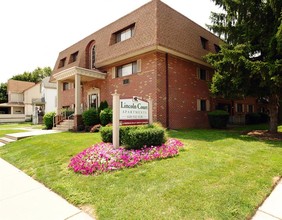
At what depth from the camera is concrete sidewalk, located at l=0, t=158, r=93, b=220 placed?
3414mm

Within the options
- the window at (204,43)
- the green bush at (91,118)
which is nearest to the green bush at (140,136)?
the green bush at (91,118)

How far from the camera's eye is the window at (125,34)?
14.7m

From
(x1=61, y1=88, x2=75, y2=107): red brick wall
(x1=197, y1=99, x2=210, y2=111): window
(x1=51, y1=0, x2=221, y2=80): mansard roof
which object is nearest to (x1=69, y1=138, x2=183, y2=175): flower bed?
(x1=51, y1=0, x2=221, y2=80): mansard roof

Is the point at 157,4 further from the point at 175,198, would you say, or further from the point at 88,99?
the point at 175,198

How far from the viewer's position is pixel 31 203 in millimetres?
3930

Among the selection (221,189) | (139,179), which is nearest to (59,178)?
(139,179)

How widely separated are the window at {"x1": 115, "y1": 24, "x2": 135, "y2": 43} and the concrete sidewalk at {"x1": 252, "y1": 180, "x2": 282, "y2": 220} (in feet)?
43.6

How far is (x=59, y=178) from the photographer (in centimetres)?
512

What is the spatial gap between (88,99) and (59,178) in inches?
565

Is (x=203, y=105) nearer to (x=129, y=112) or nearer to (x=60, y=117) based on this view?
(x=129, y=112)

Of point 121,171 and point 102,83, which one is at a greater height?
point 102,83

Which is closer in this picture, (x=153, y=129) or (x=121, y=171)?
(x=121, y=171)

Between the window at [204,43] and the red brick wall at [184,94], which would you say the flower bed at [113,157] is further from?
the window at [204,43]

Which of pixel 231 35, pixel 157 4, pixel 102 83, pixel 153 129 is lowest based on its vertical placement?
pixel 153 129
